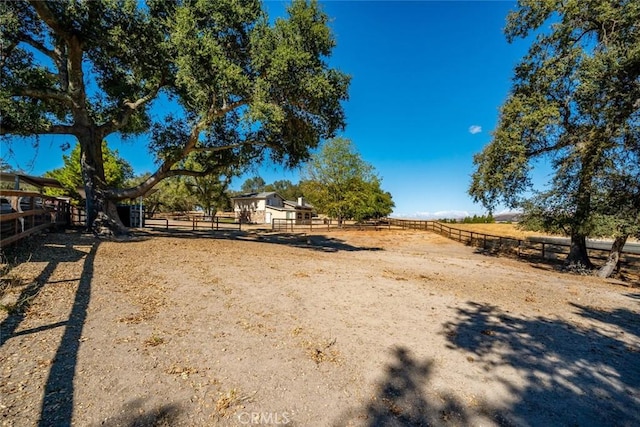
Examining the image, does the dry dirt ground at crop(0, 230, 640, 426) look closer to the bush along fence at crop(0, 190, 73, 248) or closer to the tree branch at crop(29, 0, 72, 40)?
the bush along fence at crop(0, 190, 73, 248)

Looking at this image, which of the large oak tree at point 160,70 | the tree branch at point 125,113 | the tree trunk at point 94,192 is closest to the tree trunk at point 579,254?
the large oak tree at point 160,70

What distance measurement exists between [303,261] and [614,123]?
1289 centimetres

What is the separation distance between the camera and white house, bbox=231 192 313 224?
4391 cm

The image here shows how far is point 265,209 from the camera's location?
44188 mm

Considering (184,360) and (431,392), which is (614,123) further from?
(184,360)

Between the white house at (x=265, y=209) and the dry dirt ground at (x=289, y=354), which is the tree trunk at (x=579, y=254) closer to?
the dry dirt ground at (x=289, y=354)

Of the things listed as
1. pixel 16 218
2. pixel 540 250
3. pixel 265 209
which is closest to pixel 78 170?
pixel 265 209

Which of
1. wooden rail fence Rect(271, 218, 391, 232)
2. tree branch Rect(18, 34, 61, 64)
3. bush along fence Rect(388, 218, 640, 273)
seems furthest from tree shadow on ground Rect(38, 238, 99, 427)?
wooden rail fence Rect(271, 218, 391, 232)

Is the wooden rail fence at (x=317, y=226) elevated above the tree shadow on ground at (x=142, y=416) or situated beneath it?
elevated above

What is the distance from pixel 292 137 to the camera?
506 inches

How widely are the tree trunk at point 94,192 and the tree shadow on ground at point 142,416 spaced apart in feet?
36.1

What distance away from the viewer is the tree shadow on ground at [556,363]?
3.08 m

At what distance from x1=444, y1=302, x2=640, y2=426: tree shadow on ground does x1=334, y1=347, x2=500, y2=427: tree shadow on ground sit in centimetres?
52
